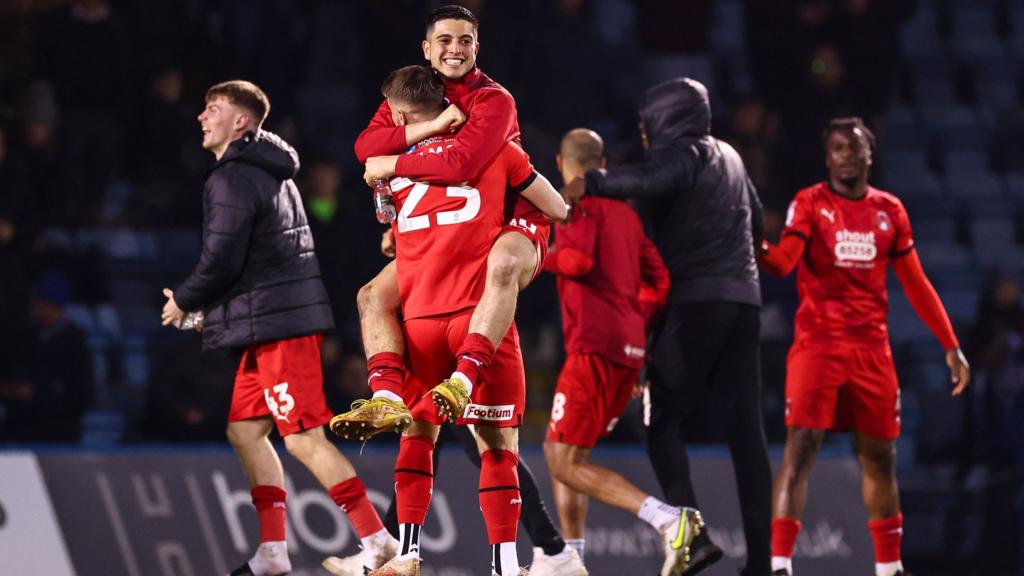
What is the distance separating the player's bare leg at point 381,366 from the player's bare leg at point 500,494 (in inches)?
16.0

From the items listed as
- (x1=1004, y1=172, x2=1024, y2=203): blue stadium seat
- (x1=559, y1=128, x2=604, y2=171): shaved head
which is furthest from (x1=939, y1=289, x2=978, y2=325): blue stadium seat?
(x1=559, y1=128, x2=604, y2=171): shaved head

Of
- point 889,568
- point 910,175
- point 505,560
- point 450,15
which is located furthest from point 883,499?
point 910,175

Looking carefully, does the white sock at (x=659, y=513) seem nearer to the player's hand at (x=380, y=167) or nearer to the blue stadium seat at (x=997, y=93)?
the player's hand at (x=380, y=167)

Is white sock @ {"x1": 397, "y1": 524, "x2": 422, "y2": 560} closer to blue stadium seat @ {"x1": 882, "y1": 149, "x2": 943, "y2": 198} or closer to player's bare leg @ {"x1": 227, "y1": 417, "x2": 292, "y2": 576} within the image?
player's bare leg @ {"x1": 227, "y1": 417, "x2": 292, "y2": 576}

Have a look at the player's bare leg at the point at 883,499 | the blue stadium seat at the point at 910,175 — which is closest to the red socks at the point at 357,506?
the player's bare leg at the point at 883,499

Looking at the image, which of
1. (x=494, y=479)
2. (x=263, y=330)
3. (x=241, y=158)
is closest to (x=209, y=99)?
(x=241, y=158)

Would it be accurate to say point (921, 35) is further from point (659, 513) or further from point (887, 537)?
point (659, 513)

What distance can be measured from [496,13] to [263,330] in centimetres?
615

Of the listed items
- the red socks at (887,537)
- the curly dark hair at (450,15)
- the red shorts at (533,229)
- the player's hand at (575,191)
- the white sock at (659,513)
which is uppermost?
the curly dark hair at (450,15)

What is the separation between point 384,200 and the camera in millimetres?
5801

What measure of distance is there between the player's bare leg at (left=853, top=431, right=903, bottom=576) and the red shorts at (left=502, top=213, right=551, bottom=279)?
233 centimetres

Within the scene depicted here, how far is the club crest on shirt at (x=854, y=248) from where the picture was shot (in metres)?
7.35

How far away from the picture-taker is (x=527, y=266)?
5711 millimetres

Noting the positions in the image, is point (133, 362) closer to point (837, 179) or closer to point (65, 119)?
point (65, 119)
